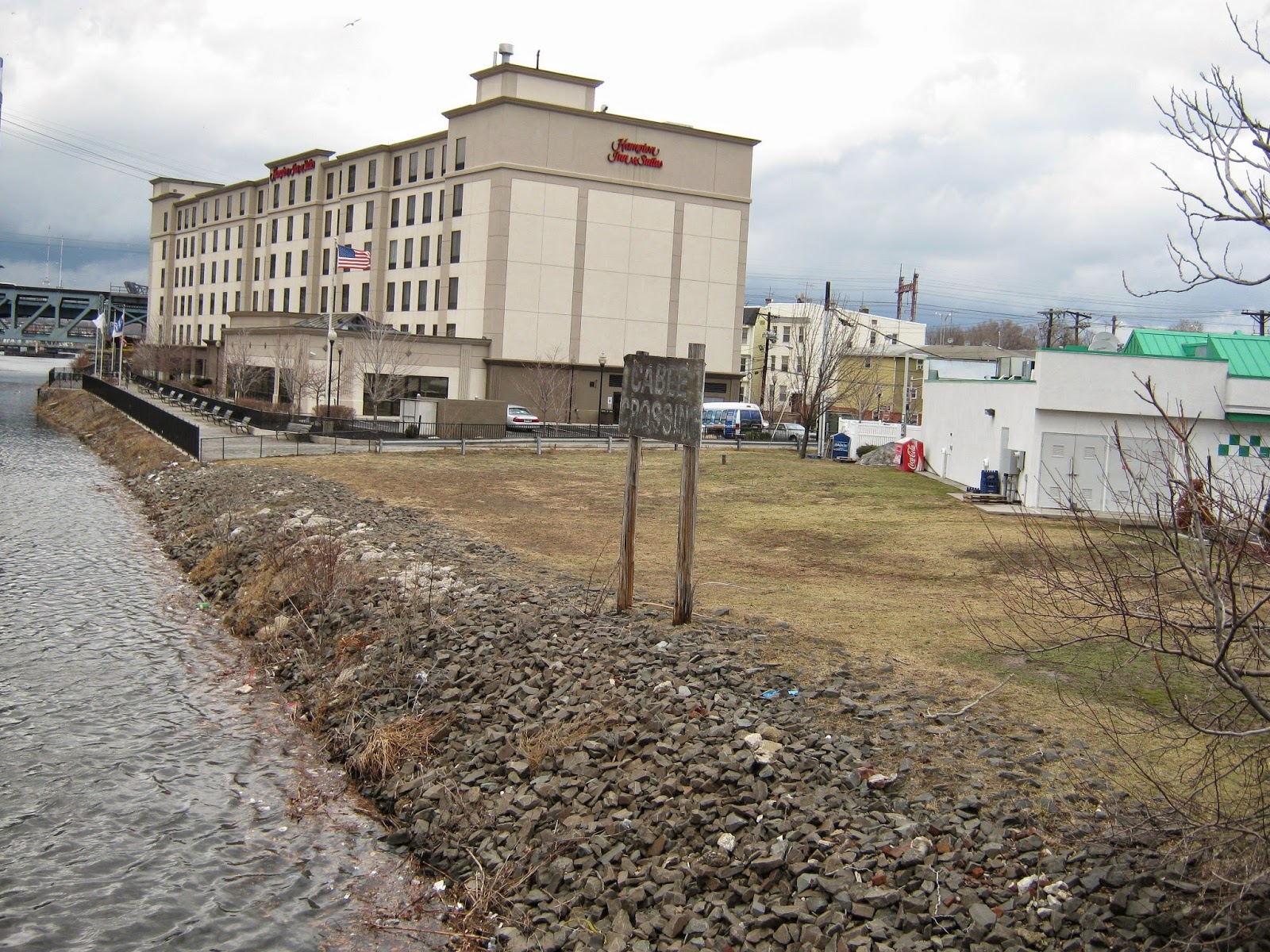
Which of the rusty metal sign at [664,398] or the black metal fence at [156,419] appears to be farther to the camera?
the black metal fence at [156,419]

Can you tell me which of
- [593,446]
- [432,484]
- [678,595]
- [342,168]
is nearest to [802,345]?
[593,446]

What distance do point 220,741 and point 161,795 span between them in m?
1.71

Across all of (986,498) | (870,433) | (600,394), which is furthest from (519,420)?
(986,498)

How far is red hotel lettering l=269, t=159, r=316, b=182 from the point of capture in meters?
87.5

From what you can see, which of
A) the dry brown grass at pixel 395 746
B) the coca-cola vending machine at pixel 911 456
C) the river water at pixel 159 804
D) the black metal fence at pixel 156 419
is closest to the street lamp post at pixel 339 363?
the black metal fence at pixel 156 419

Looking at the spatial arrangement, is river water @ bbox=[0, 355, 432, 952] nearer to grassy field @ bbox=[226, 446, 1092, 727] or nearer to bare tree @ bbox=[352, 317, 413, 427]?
grassy field @ bbox=[226, 446, 1092, 727]

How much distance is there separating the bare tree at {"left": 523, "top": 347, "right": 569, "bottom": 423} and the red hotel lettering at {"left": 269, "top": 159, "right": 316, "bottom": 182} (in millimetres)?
32957

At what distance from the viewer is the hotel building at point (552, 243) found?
65.8 m

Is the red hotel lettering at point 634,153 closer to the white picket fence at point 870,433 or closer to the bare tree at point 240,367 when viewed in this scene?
the white picket fence at point 870,433

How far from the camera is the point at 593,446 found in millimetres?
Result: 50000

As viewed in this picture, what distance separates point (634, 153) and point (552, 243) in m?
7.56

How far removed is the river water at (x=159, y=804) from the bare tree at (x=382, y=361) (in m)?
40.8

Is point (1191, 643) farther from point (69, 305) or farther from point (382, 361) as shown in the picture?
point (69, 305)

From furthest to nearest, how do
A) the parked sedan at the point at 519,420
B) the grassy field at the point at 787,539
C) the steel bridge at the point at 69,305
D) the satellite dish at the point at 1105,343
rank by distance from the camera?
the steel bridge at the point at 69,305
the parked sedan at the point at 519,420
the satellite dish at the point at 1105,343
the grassy field at the point at 787,539
